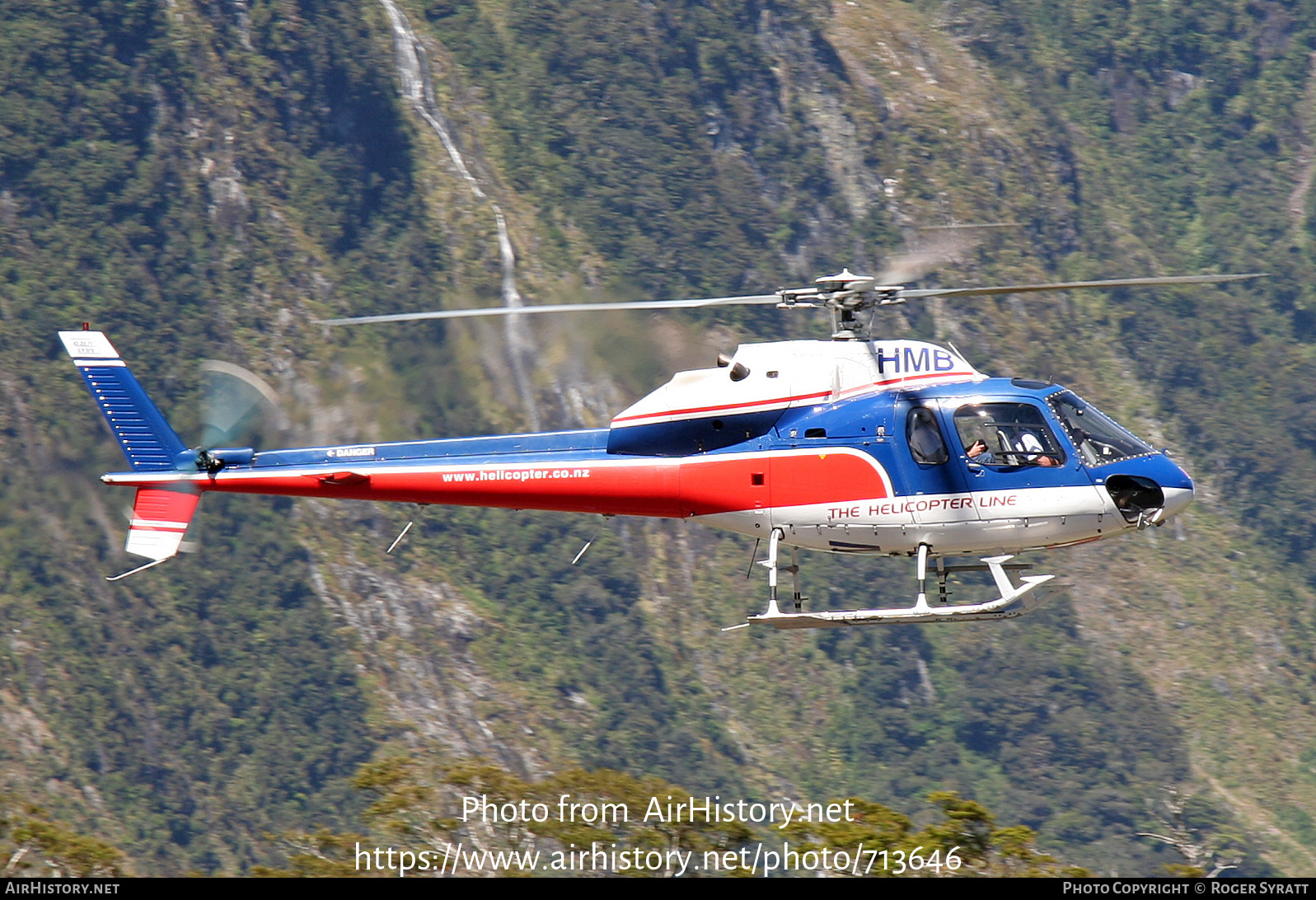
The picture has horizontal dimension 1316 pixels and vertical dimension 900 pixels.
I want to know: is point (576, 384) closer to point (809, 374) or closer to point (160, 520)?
point (160, 520)

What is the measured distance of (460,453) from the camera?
756 inches

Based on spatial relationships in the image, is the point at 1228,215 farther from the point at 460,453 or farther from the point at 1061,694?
the point at 460,453

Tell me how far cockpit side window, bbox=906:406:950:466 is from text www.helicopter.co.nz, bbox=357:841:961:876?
4.48 metres

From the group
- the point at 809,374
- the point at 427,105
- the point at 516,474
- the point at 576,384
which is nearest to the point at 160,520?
the point at 516,474

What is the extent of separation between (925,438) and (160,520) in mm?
8816

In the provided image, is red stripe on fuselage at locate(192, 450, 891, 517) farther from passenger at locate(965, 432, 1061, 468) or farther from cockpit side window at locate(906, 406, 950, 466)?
passenger at locate(965, 432, 1061, 468)

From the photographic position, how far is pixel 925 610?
17.1m

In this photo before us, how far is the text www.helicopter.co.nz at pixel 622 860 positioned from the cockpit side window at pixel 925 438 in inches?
176

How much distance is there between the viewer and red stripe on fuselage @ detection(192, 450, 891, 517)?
1811cm

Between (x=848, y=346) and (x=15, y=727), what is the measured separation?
44.6 m

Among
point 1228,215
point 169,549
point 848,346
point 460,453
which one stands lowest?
point 1228,215

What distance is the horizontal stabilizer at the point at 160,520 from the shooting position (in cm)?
1956

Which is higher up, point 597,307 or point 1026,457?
point 597,307

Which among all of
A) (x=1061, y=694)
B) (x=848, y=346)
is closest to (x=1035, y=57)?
(x=1061, y=694)
